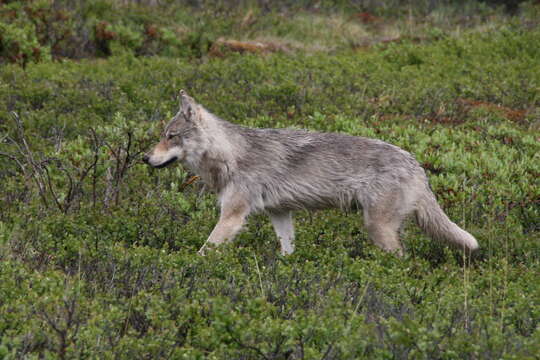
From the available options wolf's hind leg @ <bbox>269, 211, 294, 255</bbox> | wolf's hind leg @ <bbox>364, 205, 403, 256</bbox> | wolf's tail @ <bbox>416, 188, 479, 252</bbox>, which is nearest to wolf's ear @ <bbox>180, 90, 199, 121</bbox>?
wolf's hind leg @ <bbox>269, 211, 294, 255</bbox>

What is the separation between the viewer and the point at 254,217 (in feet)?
28.8

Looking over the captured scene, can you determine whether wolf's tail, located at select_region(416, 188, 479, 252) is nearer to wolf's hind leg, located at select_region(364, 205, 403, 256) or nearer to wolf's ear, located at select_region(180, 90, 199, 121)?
wolf's hind leg, located at select_region(364, 205, 403, 256)

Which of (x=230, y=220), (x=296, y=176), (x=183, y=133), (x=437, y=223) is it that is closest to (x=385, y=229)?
(x=437, y=223)

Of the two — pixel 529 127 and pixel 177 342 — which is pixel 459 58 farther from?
pixel 177 342

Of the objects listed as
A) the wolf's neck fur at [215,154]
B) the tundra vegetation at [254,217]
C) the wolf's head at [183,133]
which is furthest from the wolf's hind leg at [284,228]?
the wolf's head at [183,133]

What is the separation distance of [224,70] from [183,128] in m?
7.86

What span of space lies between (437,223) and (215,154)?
2223mm

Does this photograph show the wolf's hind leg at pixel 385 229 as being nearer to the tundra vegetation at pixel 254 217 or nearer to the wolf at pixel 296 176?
the wolf at pixel 296 176

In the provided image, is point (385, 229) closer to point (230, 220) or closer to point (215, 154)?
point (230, 220)

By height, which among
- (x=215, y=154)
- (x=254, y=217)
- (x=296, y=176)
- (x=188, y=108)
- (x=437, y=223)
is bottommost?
(x=254, y=217)

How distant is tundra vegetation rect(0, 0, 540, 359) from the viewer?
4.59 metres

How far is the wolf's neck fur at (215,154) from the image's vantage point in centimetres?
754

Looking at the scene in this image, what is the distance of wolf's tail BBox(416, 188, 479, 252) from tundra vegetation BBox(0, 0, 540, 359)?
7.7 inches

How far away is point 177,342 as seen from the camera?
4.77 meters
